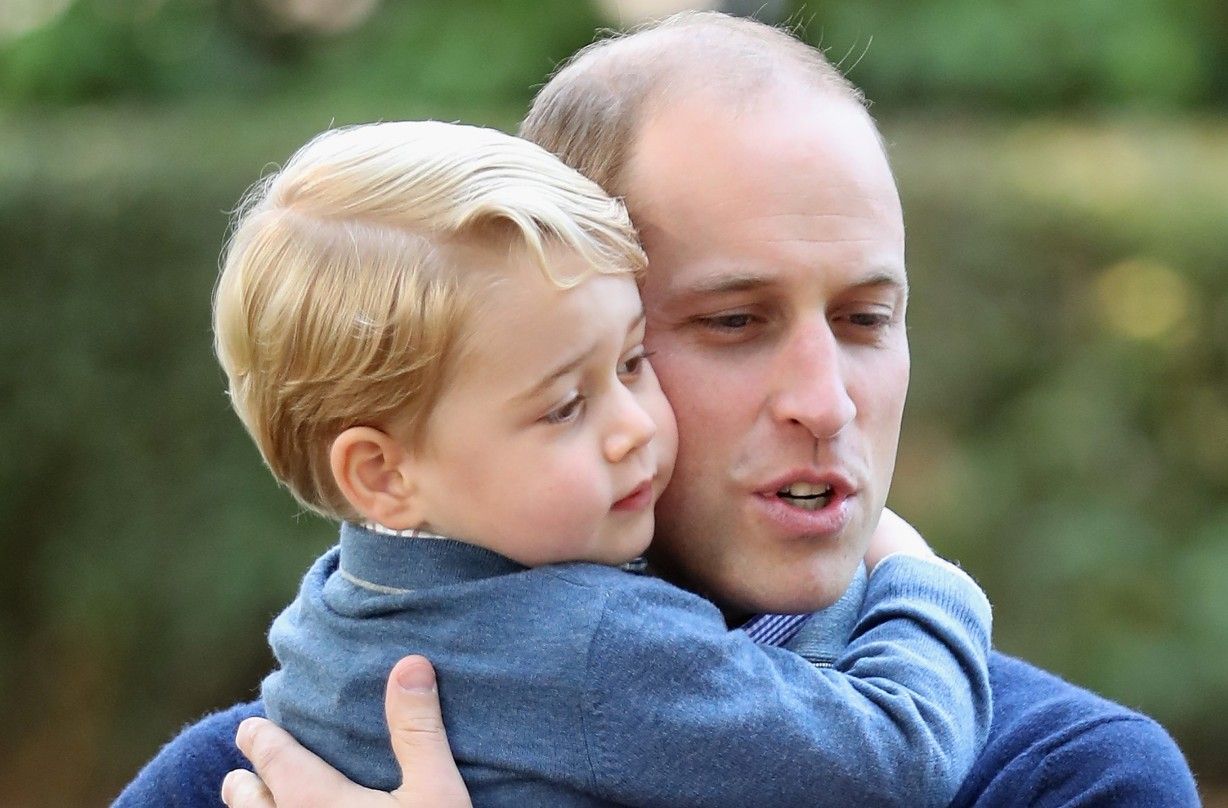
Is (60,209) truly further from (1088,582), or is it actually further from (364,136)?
(364,136)

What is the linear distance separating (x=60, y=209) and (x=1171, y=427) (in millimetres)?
4274

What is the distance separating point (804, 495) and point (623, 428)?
13.5 inches

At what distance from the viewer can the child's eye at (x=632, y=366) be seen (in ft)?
6.80

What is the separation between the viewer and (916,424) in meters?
5.89

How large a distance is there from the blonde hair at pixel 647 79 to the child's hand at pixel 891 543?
0.62 metres

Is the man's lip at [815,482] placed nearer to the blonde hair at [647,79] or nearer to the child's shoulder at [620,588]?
the child's shoulder at [620,588]

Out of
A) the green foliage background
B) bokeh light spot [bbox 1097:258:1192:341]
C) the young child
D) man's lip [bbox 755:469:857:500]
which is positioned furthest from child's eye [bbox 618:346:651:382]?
bokeh light spot [bbox 1097:258:1192:341]

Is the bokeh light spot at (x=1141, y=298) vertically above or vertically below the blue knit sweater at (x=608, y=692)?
below

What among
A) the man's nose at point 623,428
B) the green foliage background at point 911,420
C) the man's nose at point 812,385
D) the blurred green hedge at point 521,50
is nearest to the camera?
the man's nose at point 623,428

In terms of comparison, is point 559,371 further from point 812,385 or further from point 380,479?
point 812,385

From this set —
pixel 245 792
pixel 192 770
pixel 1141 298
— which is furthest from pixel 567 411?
pixel 1141 298

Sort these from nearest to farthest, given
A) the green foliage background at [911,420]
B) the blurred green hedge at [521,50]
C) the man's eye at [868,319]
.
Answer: the man's eye at [868,319]
the green foliage background at [911,420]
the blurred green hedge at [521,50]

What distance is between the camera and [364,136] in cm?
208

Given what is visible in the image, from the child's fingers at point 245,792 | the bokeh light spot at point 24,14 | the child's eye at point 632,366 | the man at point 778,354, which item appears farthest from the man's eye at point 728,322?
the bokeh light spot at point 24,14
